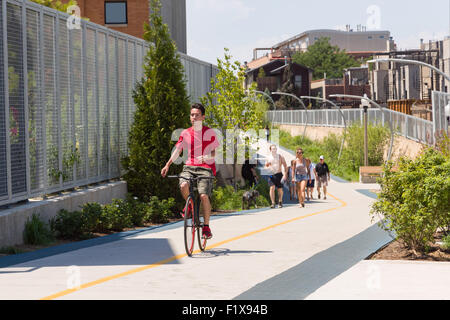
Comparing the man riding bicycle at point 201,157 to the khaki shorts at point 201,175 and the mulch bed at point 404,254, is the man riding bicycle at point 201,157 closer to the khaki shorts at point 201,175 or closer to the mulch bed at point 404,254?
the khaki shorts at point 201,175

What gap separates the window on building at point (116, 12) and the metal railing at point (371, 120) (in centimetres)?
1811

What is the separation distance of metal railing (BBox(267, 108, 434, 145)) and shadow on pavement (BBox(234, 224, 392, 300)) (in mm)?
13530

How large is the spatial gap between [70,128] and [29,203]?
2.56m

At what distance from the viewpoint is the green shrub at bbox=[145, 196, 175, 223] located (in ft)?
53.9

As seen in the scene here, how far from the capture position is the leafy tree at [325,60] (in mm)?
171875

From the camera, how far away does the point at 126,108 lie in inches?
750

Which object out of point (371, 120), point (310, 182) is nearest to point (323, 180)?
point (310, 182)

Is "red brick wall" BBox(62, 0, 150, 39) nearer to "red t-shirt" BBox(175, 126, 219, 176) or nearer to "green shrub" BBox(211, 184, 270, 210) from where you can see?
"green shrub" BBox(211, 184, 270, 210)

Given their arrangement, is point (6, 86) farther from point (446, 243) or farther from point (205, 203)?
point (446, 243)

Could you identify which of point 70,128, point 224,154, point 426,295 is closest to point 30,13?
point 70,128

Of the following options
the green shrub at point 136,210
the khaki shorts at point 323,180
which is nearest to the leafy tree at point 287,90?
the khaki shorts at point 323,180

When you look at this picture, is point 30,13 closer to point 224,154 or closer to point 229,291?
Answer: point 229,291

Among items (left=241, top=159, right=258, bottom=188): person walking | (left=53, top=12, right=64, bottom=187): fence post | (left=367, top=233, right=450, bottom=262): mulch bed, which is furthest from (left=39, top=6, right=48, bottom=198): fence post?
(left=241, top=159, right=258, bottom=188): person walking

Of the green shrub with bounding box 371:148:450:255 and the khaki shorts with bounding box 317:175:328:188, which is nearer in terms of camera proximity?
the green shrub with bounding box 371:148:450:255
